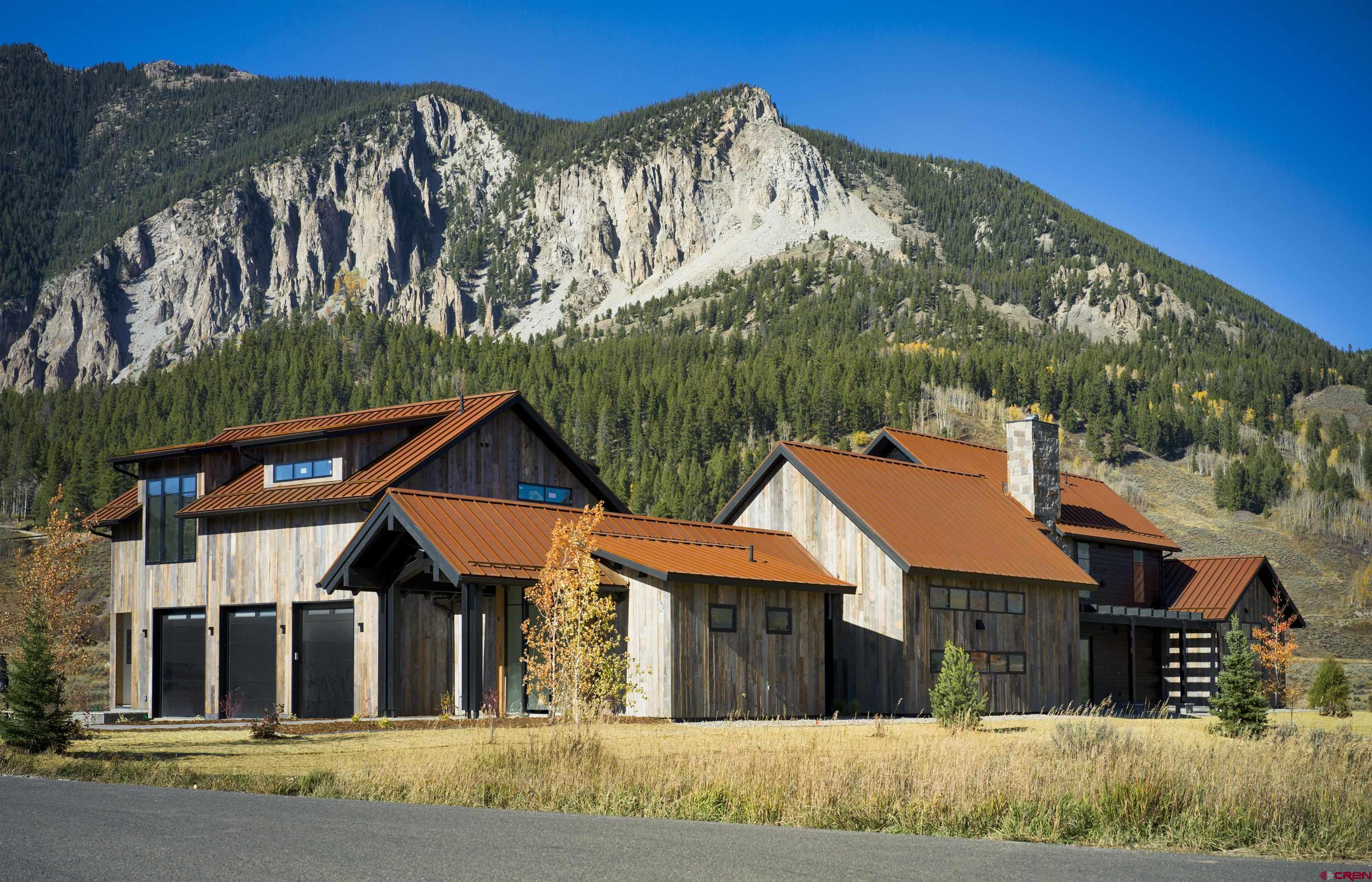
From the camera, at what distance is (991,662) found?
1385 inches

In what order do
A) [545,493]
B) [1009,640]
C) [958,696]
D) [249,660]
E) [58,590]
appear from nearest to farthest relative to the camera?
[958,696] → [249,660] → [1009,640] → [545,493] → [58,590]

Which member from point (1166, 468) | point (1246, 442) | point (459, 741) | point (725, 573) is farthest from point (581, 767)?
point (1246, 442)

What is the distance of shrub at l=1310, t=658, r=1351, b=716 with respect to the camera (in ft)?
127

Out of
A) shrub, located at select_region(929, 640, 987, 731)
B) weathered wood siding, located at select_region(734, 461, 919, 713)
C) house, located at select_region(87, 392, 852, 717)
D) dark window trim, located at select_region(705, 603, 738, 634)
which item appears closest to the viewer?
shrub, located at select_region(929, 640, 987, 731)

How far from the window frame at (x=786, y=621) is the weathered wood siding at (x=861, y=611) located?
167 centimetres

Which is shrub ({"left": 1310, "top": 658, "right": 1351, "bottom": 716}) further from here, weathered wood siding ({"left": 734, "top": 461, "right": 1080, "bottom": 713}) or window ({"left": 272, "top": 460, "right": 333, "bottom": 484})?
window ({"left": 272, "top": 460, "right": 333, "bottom": 484})

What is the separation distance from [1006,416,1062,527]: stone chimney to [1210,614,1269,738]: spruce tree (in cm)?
1509

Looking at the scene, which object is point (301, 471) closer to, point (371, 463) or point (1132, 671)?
point (371, 463)

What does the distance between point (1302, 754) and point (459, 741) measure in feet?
38.2

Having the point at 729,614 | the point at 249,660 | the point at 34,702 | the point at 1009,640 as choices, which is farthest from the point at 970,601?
the point at 34,702

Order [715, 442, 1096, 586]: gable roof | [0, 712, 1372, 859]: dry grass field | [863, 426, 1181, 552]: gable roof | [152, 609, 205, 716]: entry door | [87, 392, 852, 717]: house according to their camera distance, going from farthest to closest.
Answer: [863, 426, 1181, 552]: gable roof < [152, 609, 205, 716]: entry door < [715, 442, 1096, 586]: gable roof < [87, 392, 852, 717]: house < [0, 712, 1372, 859]: dry grass field

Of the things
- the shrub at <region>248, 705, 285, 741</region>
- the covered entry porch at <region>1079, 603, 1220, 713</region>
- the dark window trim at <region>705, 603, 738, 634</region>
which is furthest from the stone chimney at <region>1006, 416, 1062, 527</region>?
Answer: the shrub at <region>248, 705, 285, 741</region>

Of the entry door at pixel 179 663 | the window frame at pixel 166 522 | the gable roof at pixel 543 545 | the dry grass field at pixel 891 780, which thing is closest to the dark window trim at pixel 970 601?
the gable roof at pixel 543 545

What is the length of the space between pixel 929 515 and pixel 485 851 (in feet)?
89.4
